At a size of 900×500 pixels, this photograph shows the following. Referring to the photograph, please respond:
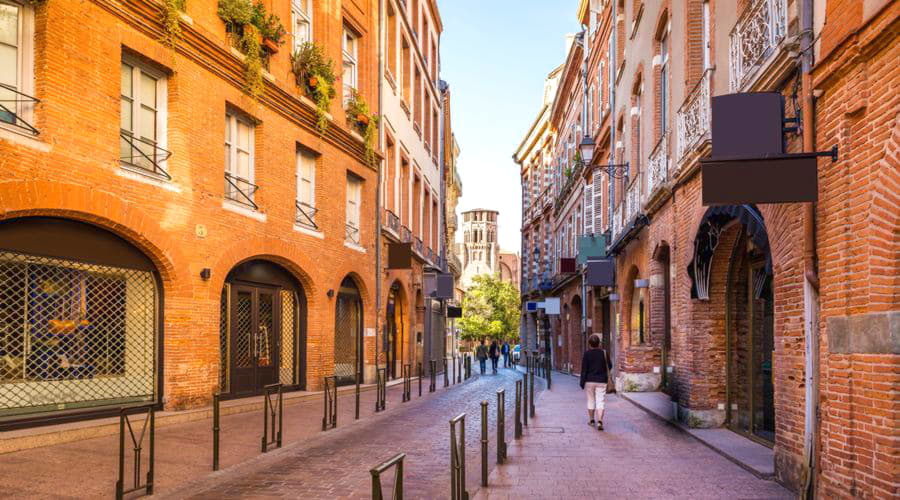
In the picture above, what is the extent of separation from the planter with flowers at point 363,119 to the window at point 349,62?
32cm

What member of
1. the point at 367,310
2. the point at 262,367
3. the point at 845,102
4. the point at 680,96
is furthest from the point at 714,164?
the point at 367,310

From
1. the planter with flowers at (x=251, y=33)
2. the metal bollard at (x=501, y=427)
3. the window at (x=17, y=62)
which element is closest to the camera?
the metal bollard at (x=501, y=427)

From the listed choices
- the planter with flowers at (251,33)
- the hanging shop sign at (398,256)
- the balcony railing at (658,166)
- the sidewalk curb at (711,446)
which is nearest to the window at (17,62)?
the planter with flowers at (251,33)

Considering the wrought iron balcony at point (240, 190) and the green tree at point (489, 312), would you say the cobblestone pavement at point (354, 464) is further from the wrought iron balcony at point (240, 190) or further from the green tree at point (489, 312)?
the green tree at point (489, 312)

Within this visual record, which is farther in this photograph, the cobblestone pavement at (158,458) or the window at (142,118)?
the window at (142,118)

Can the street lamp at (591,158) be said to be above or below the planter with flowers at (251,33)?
below

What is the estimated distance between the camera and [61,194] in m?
10.0

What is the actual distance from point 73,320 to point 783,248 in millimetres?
9210

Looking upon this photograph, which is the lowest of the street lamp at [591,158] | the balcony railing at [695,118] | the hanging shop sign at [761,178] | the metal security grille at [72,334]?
the metal security grille at [72,334]

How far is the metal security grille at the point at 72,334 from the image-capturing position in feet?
32.9

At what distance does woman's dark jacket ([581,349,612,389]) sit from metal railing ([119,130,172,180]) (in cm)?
742

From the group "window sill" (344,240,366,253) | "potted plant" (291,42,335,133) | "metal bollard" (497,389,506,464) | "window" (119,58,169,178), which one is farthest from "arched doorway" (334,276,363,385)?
"metal bollard" (497,389,506,464)

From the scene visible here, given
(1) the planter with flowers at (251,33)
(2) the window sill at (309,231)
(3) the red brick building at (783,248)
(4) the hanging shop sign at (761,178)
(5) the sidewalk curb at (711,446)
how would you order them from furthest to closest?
(2) the window sill at (309,231) → (1) the planter with flowers at (251,33) → (5) the sidewalk curb at (711,446) → (4) the hanging shop sign at (761,178) → (3) the red brick building at (783,248)

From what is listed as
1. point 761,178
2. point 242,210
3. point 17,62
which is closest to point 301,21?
point 242,210
